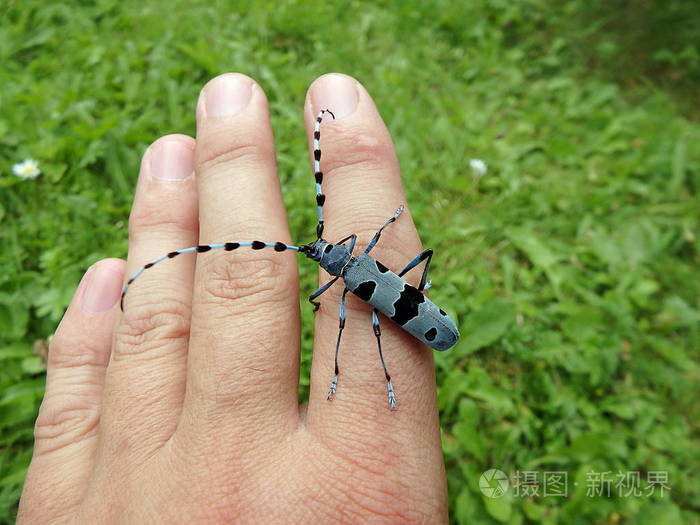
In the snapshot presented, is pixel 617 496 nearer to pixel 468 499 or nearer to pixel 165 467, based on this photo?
pixel 468 499

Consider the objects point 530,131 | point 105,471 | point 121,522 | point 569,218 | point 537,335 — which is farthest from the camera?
point 530,131

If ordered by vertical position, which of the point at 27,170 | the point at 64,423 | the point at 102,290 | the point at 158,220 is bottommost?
the point at 64,423

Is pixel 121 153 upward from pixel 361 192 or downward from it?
upward

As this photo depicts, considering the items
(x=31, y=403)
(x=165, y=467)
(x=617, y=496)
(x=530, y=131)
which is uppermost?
(x=530, y=131)

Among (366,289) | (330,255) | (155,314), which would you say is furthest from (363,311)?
(155,314)

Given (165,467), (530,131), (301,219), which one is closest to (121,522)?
(165,467)

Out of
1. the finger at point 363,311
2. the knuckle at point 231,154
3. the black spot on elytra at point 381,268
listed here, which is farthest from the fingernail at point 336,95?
the black spot on elytra at point 381,268

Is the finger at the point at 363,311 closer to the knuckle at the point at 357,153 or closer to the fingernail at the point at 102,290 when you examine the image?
the knuckle at the point at 357,153

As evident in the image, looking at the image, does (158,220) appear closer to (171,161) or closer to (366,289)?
(171,161)
